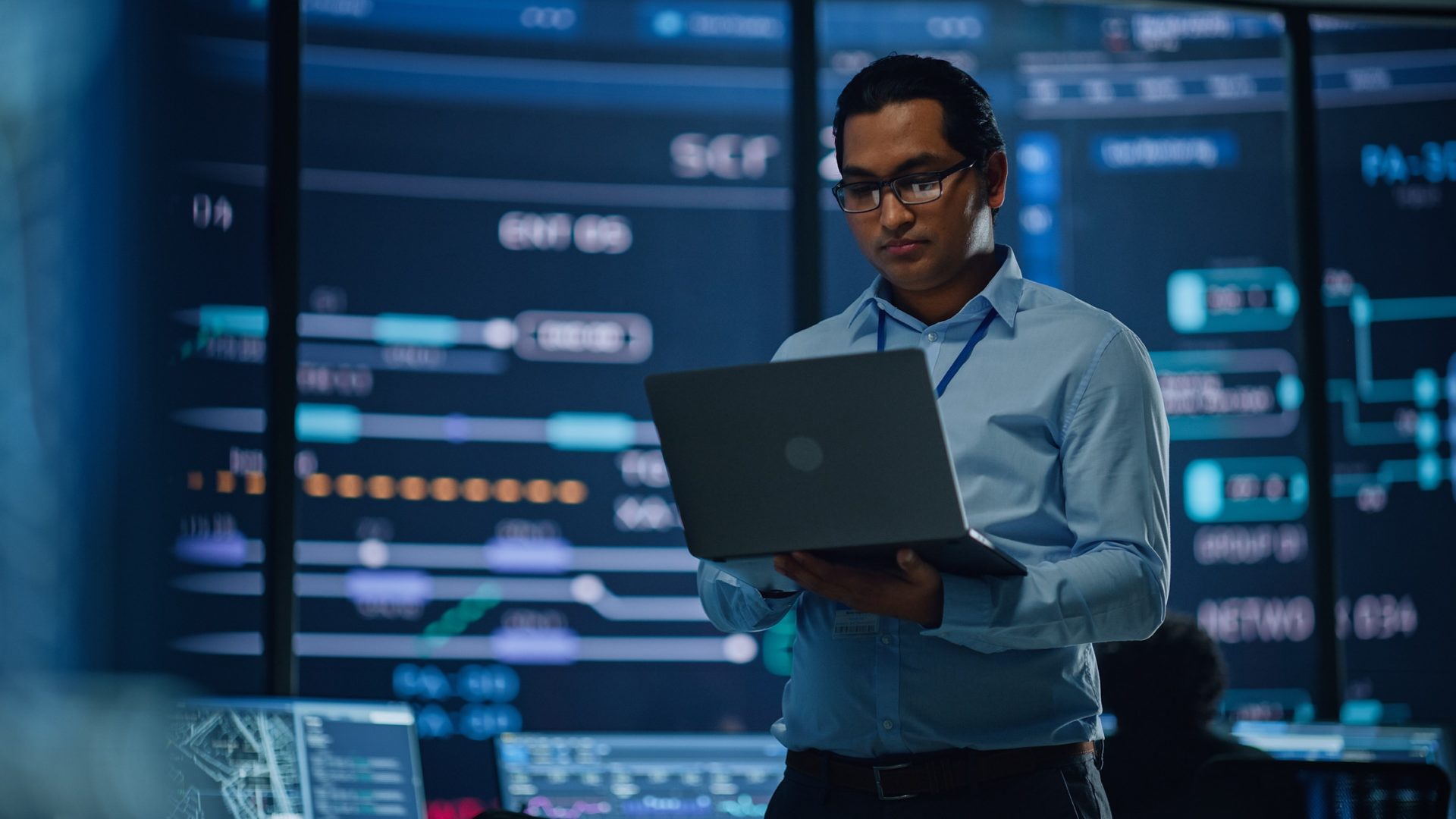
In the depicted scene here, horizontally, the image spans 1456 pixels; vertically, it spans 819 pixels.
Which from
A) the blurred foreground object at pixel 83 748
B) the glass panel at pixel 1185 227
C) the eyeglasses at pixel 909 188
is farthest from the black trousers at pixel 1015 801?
the glass panel at pixel 1185 227

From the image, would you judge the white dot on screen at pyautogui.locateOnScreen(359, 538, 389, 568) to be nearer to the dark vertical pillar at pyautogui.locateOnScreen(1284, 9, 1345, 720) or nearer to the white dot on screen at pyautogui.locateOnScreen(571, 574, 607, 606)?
the white dot on screen at pyautogui.locateOnScreen(571, 574, 607, 606)

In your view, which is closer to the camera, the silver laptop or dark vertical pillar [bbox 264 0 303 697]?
the silver laptop

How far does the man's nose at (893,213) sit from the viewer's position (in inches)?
60.5

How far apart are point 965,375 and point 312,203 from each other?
2.47 meters

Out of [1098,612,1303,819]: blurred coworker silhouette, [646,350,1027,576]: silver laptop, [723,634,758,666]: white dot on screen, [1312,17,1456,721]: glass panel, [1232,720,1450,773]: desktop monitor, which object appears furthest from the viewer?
[1312,17,1456,721]: glass panel

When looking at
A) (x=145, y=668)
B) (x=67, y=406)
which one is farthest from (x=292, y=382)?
(x=67, y=406)

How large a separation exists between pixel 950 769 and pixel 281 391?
7.49ft

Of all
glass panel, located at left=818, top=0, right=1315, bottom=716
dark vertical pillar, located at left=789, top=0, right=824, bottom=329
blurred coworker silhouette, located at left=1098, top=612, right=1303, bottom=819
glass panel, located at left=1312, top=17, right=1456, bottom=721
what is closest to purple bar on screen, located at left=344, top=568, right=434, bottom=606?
dark vertical pillar, located at left=789, top=0, right=824, bottom=329

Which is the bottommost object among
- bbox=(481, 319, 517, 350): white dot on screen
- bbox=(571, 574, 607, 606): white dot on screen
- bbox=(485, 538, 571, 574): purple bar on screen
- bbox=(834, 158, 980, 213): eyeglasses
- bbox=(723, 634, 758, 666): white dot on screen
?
bbox=(723, 634, 758, 666): white dot on screen

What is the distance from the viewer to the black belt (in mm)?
1396

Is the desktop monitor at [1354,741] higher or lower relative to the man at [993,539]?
lower

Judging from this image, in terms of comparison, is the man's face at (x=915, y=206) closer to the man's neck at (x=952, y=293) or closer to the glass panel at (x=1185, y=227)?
the man's neck at (x=952, y=293)

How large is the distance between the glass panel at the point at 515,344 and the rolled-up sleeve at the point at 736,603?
1.96m

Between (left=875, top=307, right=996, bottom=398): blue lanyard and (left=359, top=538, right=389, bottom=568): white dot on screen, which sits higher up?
(left=875, top=307, right=996, bottom=398): blue lanyard
